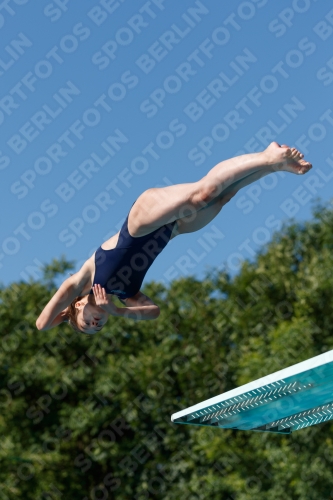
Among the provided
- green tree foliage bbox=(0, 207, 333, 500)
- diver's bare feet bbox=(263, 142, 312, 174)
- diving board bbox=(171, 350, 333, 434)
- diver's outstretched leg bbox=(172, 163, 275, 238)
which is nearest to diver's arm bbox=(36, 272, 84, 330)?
diver's outstretched leg bbox=(172, 163, 275, 238)

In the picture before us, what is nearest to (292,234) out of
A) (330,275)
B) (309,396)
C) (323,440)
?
(330,275)

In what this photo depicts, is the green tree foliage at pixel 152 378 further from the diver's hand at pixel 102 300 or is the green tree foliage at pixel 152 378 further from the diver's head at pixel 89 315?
the diver's hand at pixel 102 300

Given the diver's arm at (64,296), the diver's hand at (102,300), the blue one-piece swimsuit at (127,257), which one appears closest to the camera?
the diver's hand at (102,300)

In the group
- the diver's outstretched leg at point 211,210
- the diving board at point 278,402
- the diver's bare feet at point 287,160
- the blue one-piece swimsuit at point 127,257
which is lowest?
the diving board at point 278,402

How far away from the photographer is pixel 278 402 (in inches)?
262

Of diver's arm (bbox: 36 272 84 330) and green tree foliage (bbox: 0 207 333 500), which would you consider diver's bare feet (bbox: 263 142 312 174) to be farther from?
green tree foliage (bbox: 0 207 333 500)

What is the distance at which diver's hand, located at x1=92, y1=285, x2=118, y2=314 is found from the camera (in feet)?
17.9

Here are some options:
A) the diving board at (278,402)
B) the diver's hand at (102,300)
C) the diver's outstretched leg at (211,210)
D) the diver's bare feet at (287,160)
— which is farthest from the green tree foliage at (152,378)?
the diver's bare feet at (287,160)

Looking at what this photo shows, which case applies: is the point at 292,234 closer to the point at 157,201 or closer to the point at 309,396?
the point at 309,396

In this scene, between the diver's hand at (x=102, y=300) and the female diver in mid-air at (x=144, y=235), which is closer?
the female diver in mid-air at (x=144, y=235)

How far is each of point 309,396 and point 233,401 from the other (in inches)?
27.7

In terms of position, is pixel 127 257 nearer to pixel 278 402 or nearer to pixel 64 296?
pixel 64 296

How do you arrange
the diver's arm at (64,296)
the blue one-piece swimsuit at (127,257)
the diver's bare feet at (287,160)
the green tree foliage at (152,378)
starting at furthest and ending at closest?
the green tree foliage at (152,378), the diver's arm at (64,296), the blue one-piece swimsuit at (127,257), the diver's bare feet at (287,160)

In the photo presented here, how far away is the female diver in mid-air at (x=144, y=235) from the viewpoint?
475 centimetres
